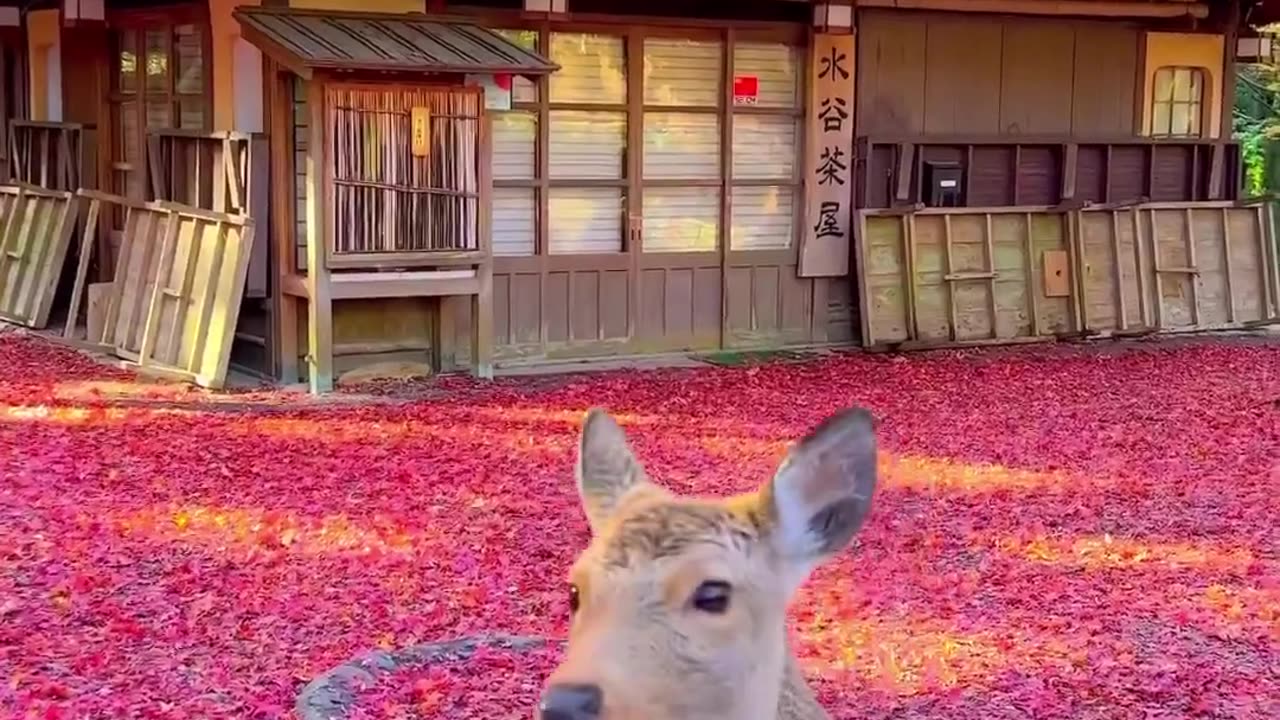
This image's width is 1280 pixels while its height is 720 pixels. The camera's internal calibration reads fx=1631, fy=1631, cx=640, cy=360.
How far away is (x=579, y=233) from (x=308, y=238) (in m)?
2.46

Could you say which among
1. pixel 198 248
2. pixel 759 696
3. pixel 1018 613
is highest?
pixel 198 248

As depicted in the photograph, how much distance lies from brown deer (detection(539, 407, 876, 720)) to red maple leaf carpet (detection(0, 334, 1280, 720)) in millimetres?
2656

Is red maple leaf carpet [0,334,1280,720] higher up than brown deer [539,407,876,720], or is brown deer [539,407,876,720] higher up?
brown deer [539,407,876,720]

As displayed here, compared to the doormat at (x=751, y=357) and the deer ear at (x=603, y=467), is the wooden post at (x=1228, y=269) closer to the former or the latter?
the doormat at (x=751, y=357)

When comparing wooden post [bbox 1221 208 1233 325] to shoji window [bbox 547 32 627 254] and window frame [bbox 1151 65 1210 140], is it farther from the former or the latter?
shoji window [bbox 547 32 627 254]

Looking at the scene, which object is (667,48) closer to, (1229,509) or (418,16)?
(418,16)

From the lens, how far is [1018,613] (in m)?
6.52

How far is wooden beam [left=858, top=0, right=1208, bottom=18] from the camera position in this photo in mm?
13398

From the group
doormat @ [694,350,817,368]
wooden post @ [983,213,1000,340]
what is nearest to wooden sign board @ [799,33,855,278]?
doormat @ [694,350,817,368]

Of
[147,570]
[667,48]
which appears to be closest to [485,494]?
[147,570]

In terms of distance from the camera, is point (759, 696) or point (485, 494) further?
point (485, 494)

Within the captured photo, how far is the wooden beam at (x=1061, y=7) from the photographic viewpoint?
13398 mm

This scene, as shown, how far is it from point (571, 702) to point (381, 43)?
8768mm

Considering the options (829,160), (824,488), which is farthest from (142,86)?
(824,488)
